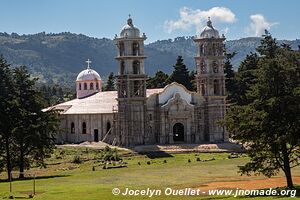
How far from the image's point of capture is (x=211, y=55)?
3469 inches

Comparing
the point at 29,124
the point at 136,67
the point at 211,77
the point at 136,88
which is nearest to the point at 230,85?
the point at 211,77

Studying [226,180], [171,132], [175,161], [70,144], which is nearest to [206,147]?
[171,132]

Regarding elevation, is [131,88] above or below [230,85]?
below

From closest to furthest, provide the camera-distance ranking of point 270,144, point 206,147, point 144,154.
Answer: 1. point 270,144
2. point 144,154
3. point 206,147

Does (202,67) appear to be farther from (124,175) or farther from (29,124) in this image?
(29,124)

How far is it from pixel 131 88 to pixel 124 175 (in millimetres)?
29231

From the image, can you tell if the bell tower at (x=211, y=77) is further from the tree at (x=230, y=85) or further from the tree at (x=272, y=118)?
the tree at (x=272, y=118)

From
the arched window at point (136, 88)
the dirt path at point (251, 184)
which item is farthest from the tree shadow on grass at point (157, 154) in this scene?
the dirt path at point (251, 184)

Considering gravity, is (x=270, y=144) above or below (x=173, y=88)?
below

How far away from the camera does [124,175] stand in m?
55.2

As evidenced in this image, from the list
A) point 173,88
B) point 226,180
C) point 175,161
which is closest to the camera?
point 226,180

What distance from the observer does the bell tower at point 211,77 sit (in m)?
87.4

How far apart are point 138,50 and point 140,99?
22.2 ft

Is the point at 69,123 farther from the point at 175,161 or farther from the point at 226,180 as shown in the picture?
the point at 226,180
